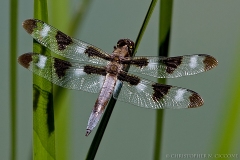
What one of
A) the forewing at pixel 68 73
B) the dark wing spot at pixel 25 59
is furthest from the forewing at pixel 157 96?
the dark wing spot at pixel 25 59

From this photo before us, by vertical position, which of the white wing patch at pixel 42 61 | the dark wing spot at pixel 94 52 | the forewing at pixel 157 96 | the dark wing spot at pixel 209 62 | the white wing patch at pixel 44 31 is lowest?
the forewing at pixel 157 96

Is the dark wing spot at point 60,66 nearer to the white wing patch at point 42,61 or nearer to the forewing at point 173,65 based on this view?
the white wing patch at point 42,61

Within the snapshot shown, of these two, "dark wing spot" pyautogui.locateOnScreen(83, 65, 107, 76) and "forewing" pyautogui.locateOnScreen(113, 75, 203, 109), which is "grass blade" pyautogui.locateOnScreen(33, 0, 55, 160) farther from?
"dark wing spot" pyautogui.locateOnScreen(83, 65, 107, 76)

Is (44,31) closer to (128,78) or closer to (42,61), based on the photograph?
(42,61)

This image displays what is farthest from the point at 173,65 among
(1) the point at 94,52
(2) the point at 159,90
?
(1) the point at 94,52

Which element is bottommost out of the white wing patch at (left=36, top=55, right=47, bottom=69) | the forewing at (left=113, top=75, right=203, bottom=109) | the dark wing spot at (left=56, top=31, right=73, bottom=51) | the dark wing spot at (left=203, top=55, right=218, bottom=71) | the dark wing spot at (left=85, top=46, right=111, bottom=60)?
the forewing at (left=113, top=75, right=203, bottom=109)

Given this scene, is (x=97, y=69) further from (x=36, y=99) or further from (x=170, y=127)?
(x=170, y=127)
